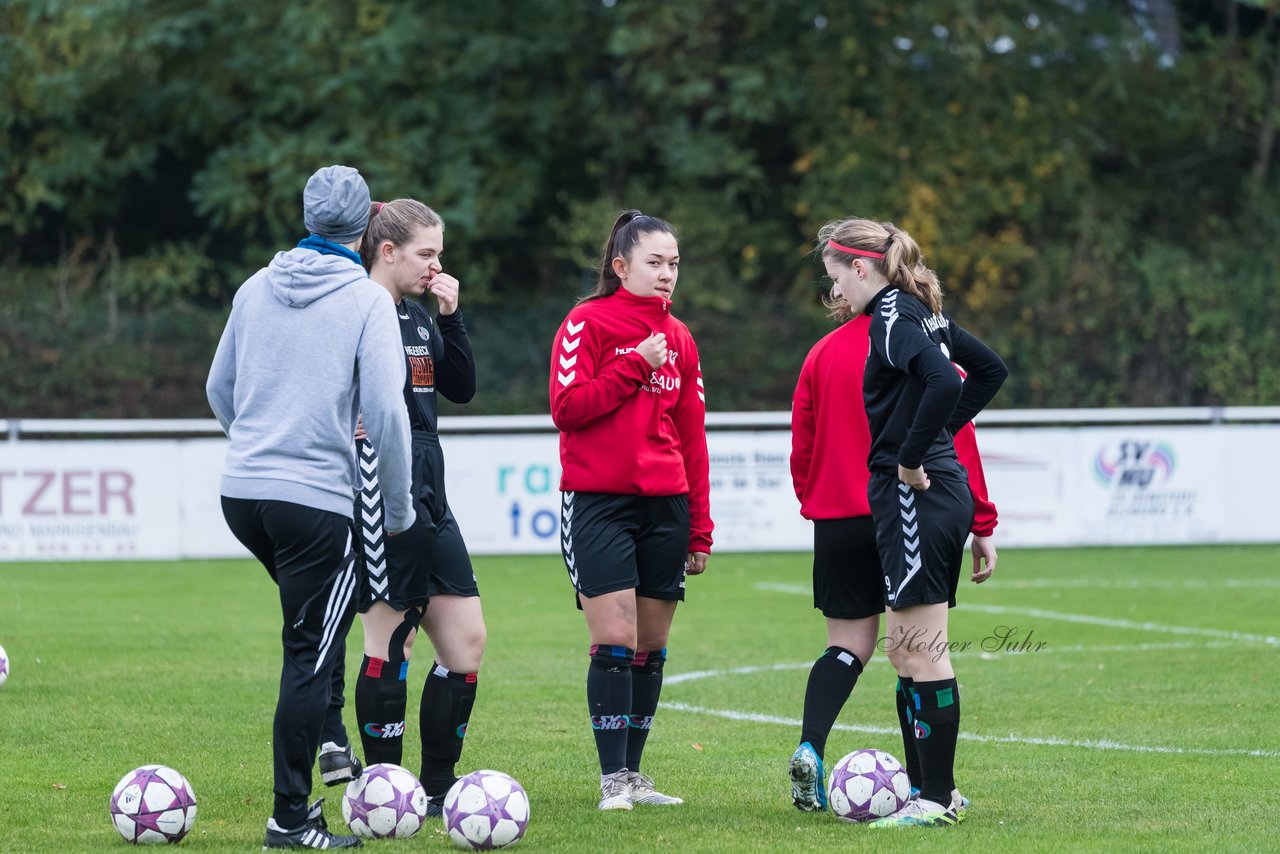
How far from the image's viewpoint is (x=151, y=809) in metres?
5.12

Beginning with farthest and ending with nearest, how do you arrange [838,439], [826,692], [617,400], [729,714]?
[729,714] → [838,439] → [826,692] → [617,400]

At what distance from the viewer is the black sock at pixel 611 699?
584cm

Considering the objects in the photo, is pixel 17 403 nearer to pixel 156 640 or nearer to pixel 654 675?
pixel 156 640

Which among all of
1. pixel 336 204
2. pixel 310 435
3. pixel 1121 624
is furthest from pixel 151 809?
pixel 1121 624

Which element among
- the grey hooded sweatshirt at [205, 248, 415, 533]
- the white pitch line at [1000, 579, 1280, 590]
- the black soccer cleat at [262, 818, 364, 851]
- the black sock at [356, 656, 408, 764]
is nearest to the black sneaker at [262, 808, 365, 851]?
the black soccer cleat at [262, 818, 364, 851]

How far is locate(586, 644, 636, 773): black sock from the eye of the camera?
5836 millimetres

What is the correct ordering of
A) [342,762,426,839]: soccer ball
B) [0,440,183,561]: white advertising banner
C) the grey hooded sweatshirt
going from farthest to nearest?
[0,440,183,561]: white advertising banner < [342,762,426,839]: soccer ball < the grey hooded sweatshirt

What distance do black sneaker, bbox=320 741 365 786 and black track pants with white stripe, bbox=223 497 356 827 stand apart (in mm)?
1185

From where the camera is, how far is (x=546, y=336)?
21.8 metres

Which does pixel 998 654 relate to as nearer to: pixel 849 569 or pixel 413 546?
pixel 849 569

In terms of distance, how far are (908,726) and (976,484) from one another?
875 mm

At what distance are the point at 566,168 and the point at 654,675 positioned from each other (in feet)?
66.4

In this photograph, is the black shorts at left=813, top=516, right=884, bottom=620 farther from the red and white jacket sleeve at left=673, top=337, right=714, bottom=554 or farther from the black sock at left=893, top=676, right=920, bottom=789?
the red and white jacket sleeve at left=673, top=337, right=714, bottom=554

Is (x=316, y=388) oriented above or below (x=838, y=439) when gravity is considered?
above
